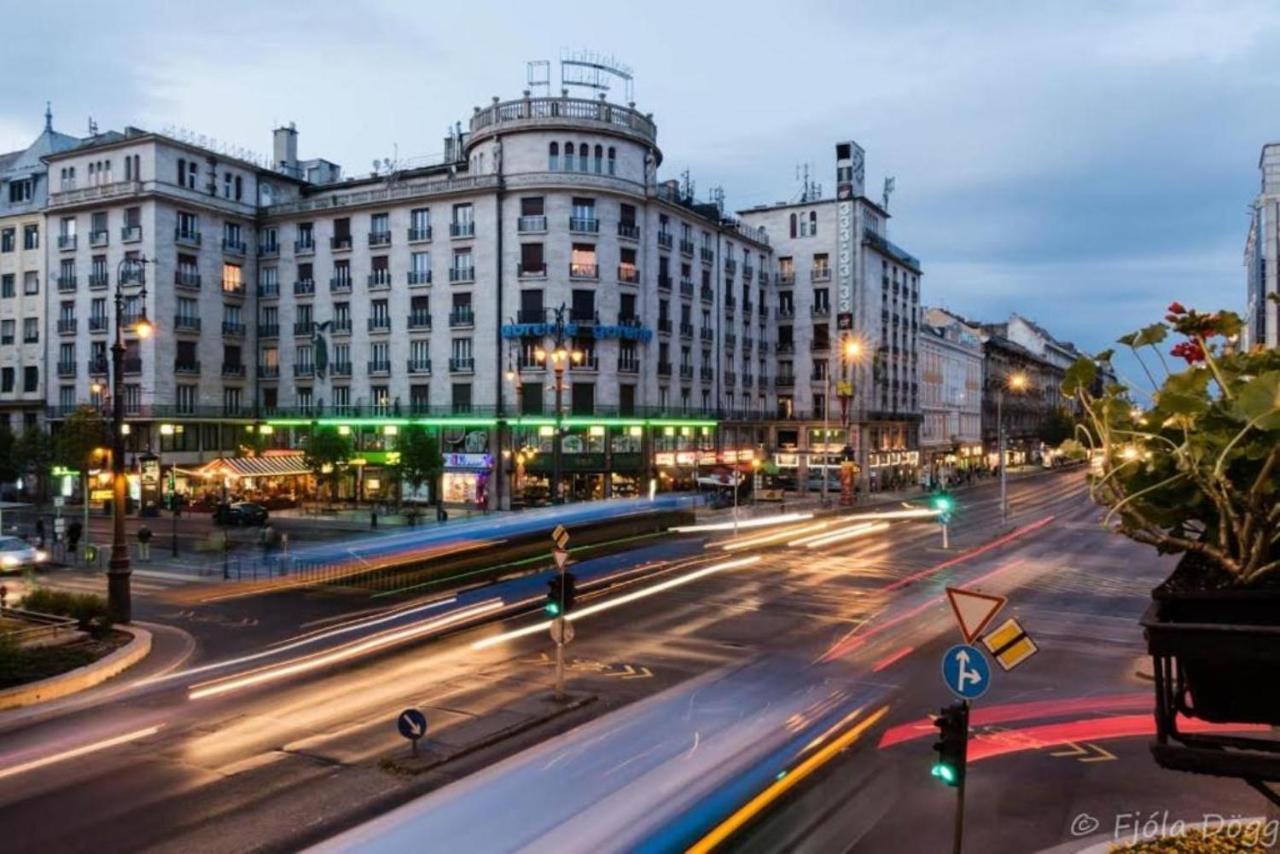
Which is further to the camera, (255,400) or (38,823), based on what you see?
(255,400)

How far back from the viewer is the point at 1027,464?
416 feet

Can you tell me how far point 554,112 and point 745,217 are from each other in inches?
1090

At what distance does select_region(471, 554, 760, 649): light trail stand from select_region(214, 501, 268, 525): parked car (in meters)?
26.2

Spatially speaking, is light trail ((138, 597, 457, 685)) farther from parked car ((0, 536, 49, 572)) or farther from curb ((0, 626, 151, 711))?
parked car ((0, 536, 49, 572))

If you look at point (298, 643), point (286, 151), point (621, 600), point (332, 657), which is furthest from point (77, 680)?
point (286, 151)

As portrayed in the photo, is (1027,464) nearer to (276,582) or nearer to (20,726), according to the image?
(276,582)

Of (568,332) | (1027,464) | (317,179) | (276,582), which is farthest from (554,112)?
(1027,464)

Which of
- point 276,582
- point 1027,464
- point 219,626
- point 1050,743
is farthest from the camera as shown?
point 1027,464

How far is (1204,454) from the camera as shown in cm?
296

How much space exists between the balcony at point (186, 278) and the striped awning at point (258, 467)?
1163 centimetres

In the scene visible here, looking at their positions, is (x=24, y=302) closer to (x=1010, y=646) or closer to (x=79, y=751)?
(x=79, y=751)

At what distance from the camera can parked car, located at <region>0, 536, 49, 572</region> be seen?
101 ft

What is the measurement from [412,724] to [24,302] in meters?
63.3

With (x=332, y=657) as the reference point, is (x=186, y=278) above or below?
above
